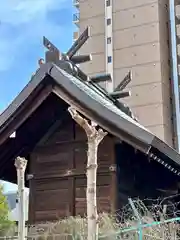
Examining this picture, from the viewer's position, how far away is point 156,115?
50.9 metres

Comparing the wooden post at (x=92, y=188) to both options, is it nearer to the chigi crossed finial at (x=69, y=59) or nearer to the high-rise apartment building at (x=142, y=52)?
the chigi crossed finial at (x=69, y=59)

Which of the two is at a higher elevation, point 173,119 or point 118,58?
point 118,58

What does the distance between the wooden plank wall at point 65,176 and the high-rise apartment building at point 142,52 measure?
4012cm

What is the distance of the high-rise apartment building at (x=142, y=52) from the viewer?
51469mm

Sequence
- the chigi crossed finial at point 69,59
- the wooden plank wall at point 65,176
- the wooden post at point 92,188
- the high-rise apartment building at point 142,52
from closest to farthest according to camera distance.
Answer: the wooden post at point 92,188 → the wooden plank wall at point 65,176 → the chigi crossed finial at point 69,59 → the high-rise apartment building at point 142,52

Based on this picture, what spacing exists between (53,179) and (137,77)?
44.0 metres

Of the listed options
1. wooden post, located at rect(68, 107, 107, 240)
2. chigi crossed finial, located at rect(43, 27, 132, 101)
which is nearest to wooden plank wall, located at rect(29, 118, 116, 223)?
chigi crossed finial, located at rect(43, 27, 132, 101)

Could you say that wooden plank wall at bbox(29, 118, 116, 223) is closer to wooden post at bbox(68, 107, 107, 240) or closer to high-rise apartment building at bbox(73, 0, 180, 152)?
wooden post at bbox(68, 107, 107, 240)

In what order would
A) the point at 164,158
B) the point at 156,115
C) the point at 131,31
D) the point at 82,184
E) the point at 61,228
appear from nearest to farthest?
1. the point at 61,228
2. the point at 164,158
3. the point at 82,184
4. the point at 156,115
5. the point at 131,31

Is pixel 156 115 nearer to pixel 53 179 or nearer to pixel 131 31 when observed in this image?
pixel 131 31

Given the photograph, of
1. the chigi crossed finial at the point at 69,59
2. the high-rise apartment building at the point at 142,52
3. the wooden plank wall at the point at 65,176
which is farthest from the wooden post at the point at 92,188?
the high-rise apartment building at the point at 142,52

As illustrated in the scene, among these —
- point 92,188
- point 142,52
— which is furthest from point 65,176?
point 142,52

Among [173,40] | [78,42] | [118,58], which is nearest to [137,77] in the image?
[118,58]

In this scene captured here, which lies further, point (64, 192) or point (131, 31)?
point (131, 31)
